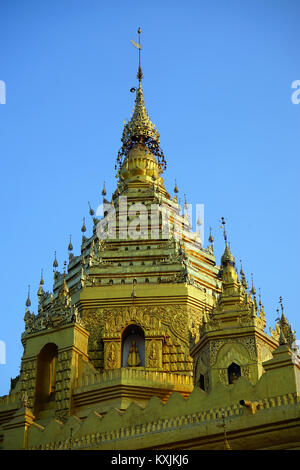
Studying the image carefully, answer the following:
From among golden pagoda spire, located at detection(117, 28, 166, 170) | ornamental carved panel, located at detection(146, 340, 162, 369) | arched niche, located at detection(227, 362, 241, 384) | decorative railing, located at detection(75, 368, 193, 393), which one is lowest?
arched niche, located at detection(227, 362, 241, 384)

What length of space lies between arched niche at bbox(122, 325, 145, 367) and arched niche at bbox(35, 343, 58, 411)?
3373mm

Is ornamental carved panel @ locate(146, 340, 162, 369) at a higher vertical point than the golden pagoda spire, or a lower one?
lower

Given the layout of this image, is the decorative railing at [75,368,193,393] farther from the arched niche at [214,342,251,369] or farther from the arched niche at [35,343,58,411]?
the arched niche at [214,342,251,369]

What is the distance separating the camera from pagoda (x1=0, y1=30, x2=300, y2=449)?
22047 mm

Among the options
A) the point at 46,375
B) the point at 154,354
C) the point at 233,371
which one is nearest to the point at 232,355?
the point at 233,371

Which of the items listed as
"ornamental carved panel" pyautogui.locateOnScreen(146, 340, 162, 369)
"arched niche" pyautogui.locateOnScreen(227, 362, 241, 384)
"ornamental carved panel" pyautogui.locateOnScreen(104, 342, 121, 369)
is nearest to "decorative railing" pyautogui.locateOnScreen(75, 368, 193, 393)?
"ornamental carved panel" pyautogui.locateOnScreen(146, 340, 162, 369)

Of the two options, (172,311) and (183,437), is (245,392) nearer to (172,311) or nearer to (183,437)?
(183,437)

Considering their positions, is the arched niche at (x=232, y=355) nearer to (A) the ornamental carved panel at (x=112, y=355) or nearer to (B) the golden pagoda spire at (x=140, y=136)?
(A) the ornamental carved panel at (x=112, y=355)

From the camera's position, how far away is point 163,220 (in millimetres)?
40438

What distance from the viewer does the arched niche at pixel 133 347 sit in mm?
33812

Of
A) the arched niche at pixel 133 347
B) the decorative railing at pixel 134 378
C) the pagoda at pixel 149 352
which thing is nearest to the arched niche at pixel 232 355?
the pagoda at pixel 149 352

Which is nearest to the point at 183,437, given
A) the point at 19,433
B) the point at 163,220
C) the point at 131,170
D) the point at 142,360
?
the point at 19,433

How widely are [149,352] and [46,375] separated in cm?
471
